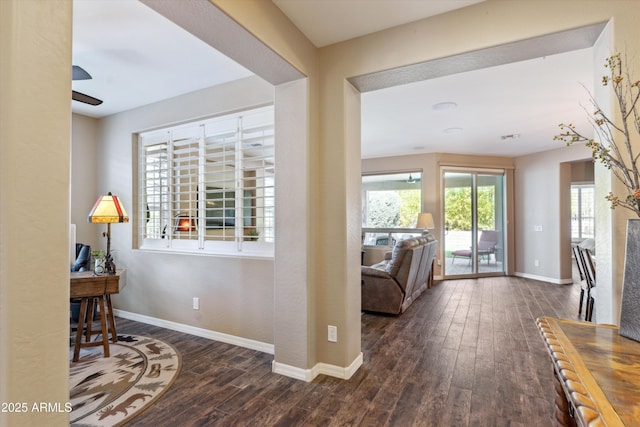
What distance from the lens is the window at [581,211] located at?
7.57m

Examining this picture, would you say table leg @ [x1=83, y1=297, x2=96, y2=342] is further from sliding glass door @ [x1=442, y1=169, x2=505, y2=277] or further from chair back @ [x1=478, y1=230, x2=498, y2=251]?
chair back @ [x1=478, y1=230, x2=498, y2=251]

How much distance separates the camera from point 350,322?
8.13ft

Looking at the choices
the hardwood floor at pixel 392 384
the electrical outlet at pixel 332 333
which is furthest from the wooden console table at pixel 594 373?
the electrical outlet at pixel 332 333

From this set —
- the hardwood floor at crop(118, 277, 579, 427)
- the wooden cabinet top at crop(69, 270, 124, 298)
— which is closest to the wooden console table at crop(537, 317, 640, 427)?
the hardwood floor at crop(118, 277, 579, 427)

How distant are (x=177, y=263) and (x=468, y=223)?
5.89m

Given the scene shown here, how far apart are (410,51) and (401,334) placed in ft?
9.12

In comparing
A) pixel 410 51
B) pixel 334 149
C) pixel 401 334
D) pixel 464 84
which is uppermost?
pixel 464 84

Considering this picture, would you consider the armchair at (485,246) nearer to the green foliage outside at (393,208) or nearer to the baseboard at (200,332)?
the green foliage outside at (393,208)

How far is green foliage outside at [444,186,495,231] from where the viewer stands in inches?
263

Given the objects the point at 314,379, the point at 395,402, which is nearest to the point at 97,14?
the point at 314,379

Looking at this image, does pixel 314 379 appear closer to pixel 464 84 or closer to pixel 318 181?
pixel 318 181

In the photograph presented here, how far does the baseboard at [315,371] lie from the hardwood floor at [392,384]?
0.15 feet

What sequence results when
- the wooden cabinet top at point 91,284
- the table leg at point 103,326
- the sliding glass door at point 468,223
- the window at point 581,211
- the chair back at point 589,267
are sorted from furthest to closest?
1. the window at point 581,211
2. the sliding glass door at point 468,223
3. the chair back at point 589,267
4. the table leg at point 103,326
5. the wooden cabinet top at point 91,284

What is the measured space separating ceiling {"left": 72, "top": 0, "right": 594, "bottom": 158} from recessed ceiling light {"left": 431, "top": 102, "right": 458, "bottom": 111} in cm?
6
